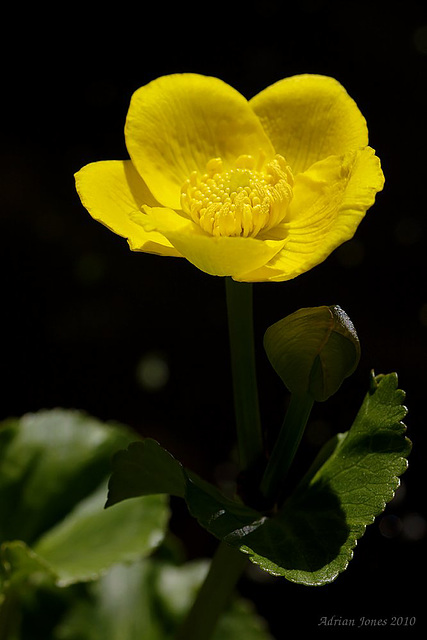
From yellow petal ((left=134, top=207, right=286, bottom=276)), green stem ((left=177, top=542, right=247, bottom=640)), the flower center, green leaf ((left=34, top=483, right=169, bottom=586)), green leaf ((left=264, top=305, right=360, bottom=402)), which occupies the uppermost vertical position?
yellow petal ((left=134, top=207, right=286, bottom=276))

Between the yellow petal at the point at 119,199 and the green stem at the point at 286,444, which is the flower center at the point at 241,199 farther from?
the green stem at the point at 286,444

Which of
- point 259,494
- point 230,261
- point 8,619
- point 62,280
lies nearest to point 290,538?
point 259,494

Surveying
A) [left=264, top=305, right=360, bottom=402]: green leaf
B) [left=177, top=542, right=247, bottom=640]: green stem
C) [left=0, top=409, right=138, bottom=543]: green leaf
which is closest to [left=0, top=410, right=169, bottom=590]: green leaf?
[left=0, top=409, right=138, bottom=543]: green leaf

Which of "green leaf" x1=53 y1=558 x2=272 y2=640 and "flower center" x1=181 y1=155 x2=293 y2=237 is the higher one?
"flower center" x1=181 y1=155 x2=293 y2=237

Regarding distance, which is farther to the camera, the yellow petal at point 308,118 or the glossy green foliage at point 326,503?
the yellow petal at point 308,118

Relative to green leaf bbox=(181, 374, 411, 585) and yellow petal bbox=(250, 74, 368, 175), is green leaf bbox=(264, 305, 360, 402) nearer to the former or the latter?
green leaf bbox=(181, 374, 411, 585)

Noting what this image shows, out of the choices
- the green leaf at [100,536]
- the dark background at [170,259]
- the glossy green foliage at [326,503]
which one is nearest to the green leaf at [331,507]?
the glossy green foliage at [326,503]
